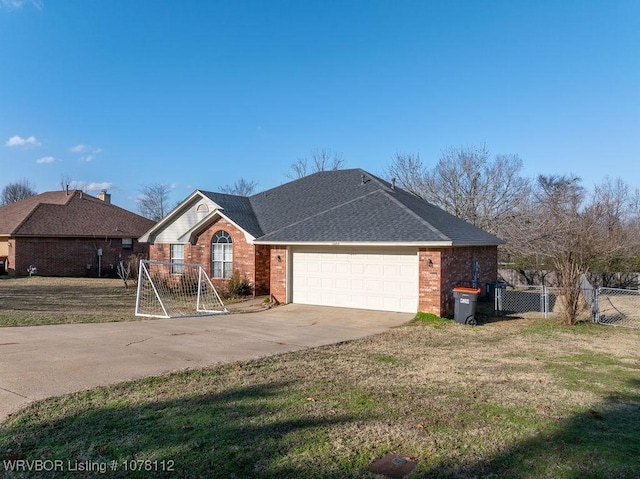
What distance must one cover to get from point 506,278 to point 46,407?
85.1 ft

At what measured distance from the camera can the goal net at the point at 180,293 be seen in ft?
52.2

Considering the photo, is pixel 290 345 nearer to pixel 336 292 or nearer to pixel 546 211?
pixel 336 292

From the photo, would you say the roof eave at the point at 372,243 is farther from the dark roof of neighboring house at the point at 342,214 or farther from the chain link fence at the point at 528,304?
the chain link fence at the point at 528,304

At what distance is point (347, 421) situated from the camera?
5266 millimetres

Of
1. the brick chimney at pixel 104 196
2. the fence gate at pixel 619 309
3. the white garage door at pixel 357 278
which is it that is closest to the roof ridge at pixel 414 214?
the white garage door at pixel 357 278

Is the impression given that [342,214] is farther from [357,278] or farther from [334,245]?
[357,278]

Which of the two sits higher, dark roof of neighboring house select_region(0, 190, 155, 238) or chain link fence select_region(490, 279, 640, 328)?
dark roof of neighboring house select_region(0, 190, 155, 238)

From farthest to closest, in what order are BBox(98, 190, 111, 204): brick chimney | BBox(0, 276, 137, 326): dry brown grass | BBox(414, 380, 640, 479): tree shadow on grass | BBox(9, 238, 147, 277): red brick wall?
BBox(98, 190, 111, 204): brick chimney < BBox(9, 238, 147, 277): red brick wall < BBox(0, 276, 137, 326): dry brown grass < BBox(414, 380, 640, 479): tree shadow on grass

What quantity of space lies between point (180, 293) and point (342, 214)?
8.38m

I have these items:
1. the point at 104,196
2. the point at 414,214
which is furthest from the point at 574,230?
the point at 104,196

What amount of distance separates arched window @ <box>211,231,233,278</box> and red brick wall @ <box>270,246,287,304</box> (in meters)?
3.27

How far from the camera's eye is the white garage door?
14.8 metres

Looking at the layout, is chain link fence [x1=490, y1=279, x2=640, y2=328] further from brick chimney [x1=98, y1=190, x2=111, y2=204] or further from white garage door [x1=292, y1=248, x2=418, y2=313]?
brick chimney [x1=98, y1=190, x2=111, y2=204]

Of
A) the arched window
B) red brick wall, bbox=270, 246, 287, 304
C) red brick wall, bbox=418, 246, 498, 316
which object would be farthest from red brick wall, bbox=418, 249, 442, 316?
the arched window
